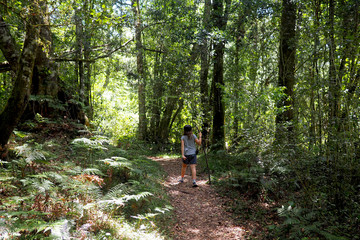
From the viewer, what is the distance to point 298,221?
421 cm

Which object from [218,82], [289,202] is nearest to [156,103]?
[218,82]

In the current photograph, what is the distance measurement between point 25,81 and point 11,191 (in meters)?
2.16

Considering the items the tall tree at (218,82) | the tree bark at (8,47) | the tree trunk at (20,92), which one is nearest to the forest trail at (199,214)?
the tree trunk at (20,92)

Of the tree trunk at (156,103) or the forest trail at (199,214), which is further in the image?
the tree trunk at (156,103)

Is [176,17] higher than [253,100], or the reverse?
[176,17]

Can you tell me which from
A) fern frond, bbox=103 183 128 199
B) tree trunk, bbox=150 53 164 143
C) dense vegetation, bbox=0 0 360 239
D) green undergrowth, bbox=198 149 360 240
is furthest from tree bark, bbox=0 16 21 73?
tree trunk, bbox=150 53 164 143

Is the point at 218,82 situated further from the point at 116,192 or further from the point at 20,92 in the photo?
the point at 20,92

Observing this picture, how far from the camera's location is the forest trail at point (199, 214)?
16.1ft

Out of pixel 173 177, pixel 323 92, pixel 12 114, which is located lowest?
pixel 173 177

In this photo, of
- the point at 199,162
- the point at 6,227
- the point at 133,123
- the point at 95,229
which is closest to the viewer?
the point at 6,227

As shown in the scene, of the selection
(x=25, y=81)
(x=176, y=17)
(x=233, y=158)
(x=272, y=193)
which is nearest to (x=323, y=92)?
(x=272, y=193)

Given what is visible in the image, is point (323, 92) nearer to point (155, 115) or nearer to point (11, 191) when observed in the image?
point (11, 191)

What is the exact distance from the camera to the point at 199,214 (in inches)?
232

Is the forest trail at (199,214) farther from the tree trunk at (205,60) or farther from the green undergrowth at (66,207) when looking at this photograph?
the tree trunk at (205,60)
